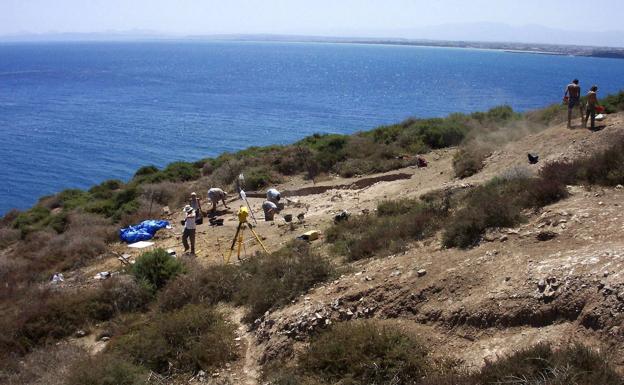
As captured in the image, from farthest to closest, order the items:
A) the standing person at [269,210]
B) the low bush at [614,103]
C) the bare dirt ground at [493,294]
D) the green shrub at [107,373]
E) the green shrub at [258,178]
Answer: the green shrub at [258,178], the low bush at [614,103], the standing person at [269,210], the green shrub at [107,373], the bare dirt ground at [493,294]

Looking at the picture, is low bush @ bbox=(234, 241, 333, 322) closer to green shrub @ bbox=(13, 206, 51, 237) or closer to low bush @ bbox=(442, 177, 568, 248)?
low bush @ bbox=(442, 177, 568, 248)

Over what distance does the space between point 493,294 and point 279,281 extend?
4227mm

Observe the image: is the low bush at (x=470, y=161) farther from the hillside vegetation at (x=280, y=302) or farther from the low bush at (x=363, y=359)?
the low bush at (x=363, y=359)

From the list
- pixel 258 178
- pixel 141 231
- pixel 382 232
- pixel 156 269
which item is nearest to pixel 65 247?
pixel 141 231

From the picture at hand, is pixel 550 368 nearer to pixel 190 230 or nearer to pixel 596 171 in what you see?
pixel 596 171

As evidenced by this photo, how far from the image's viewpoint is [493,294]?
843 cm

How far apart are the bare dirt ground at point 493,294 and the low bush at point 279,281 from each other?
27cm

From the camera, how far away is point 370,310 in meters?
9.30

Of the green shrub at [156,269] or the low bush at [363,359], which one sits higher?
the low bush at [363,359]

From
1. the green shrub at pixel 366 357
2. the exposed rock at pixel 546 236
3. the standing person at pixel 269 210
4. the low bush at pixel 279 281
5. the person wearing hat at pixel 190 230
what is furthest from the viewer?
Result: the standing person at pixel 269 210

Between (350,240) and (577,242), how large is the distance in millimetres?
5219

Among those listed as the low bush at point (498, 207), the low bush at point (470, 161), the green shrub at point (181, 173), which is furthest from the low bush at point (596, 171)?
the green shrub at point (181, 173)

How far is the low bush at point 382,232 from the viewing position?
11836 millimetres

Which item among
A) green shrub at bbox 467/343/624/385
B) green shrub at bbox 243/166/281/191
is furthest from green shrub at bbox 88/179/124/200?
green shrub at bbox 467/343/624/385
